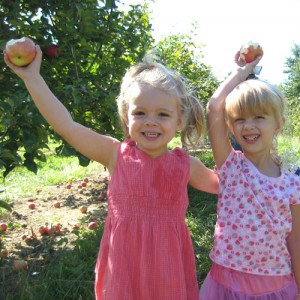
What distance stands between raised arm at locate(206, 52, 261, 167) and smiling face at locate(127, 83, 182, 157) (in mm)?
185

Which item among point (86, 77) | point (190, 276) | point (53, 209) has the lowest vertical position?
point (190, 276)

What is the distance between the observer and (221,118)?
1513 millimetres

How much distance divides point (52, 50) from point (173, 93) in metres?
1.35

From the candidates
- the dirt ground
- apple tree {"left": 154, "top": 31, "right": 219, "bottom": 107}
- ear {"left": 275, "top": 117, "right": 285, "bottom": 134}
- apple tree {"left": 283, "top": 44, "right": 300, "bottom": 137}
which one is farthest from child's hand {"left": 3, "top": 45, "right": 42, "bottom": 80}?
apple tree {"left": 283, "top": 44, "right": 300, "bottom": 137}

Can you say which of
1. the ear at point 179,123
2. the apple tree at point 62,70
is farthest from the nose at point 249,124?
the apple tree at point 62,70

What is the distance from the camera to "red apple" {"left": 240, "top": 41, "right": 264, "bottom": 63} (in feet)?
5.15

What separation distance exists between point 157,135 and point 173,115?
0.31 feet

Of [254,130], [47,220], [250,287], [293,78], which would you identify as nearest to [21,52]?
[254,130]

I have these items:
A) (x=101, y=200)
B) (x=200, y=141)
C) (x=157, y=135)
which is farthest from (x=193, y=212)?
(x=157, y=135)

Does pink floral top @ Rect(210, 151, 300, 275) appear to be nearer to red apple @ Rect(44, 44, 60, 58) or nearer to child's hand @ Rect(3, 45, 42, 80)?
child's hand @ Rect(3, 45, 42, 80)

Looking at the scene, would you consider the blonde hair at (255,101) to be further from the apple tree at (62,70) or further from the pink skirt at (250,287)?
the apple tree at (62,70)

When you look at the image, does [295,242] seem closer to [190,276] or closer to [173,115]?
[190,276]

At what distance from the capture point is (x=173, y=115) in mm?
1410

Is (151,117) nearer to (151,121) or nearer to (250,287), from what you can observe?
(151,121)
